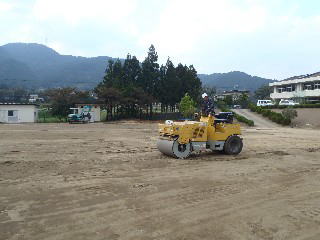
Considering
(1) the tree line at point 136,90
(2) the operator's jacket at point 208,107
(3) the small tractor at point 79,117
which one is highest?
(1) the tree line at point 136,90

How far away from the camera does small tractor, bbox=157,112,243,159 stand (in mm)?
13906

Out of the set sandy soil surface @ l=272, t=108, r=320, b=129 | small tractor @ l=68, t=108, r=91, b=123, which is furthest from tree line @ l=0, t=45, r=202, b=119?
sandy soil surface @ l=272, t=108, r=320, b=129

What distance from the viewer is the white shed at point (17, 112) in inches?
1726

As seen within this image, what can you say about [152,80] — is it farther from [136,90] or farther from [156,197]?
[156,197]

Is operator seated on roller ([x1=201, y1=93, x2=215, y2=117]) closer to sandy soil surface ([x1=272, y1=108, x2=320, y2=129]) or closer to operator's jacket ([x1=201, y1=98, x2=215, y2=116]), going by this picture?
operator's jacket ([x1=201, y1=98, x2=215, y2=116])

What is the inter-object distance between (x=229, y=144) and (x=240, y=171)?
11.7 ft

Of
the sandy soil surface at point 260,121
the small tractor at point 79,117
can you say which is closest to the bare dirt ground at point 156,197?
the sandy soil surface at point 260,121

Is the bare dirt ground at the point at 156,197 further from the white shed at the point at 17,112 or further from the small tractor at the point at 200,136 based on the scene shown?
the white shed at the point at 17,112

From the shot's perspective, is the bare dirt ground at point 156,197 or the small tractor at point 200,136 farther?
the small tractor at point 200,136

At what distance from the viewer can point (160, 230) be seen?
6.04 m

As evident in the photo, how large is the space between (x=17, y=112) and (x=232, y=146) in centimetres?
3493

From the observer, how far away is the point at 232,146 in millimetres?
15281

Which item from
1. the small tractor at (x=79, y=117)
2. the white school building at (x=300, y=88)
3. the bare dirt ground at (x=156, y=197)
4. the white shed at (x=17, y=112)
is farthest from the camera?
the white school building at (x=300, y=88)

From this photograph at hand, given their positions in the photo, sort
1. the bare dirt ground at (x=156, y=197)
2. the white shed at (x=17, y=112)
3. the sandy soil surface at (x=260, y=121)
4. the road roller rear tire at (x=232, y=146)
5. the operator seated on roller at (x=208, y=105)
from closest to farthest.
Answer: the bare dirt ground at (x=156, y=197)
the operator seated on roller at (x=208, y=105)
the road roller rear tire at (x=232, y=146)
the sandy soil surface at (x=260, y=121)
the white shed at (x=17, y=112)
